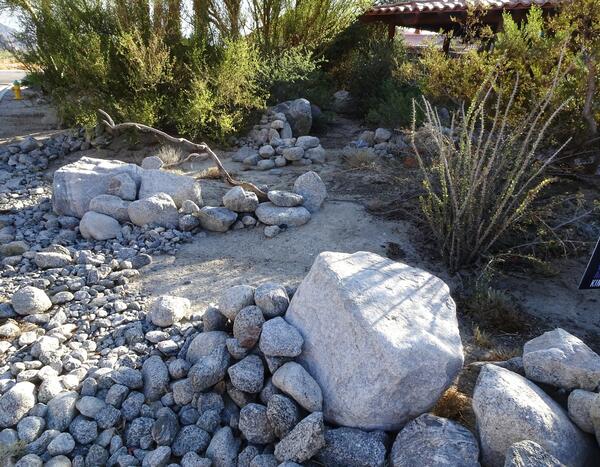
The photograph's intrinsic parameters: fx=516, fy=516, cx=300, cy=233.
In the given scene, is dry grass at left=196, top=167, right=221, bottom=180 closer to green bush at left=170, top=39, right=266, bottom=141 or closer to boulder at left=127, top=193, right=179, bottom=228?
boulder at left=127, top=193, right=179, bottom=228

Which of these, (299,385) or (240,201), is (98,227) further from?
(299,385)

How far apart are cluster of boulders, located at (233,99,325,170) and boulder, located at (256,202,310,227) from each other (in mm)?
1970

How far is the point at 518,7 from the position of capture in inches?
366

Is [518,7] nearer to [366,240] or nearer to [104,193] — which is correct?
[366,240]

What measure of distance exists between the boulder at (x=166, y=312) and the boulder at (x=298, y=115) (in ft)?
17.8

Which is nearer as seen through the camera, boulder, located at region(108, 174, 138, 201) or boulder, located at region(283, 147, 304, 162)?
boulder, located at region(108, 174, 138, 201)

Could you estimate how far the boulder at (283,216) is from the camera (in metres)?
4.86

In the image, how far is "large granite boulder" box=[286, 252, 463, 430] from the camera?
2.38 m

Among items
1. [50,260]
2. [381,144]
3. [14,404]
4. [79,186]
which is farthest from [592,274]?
[381,144]

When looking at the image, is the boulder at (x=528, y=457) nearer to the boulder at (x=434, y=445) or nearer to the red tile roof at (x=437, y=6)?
the boulder at (x=434, y=445)

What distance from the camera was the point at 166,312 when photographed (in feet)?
10.9

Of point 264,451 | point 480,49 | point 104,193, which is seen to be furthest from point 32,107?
point 264,451

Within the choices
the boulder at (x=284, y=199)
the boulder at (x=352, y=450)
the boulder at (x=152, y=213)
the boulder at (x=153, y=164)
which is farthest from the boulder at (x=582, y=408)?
the boulder at (x=153, y=164)

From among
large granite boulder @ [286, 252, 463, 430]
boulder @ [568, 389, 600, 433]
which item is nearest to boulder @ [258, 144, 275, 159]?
large granite boulder @ [286, 252, 463, 430]
